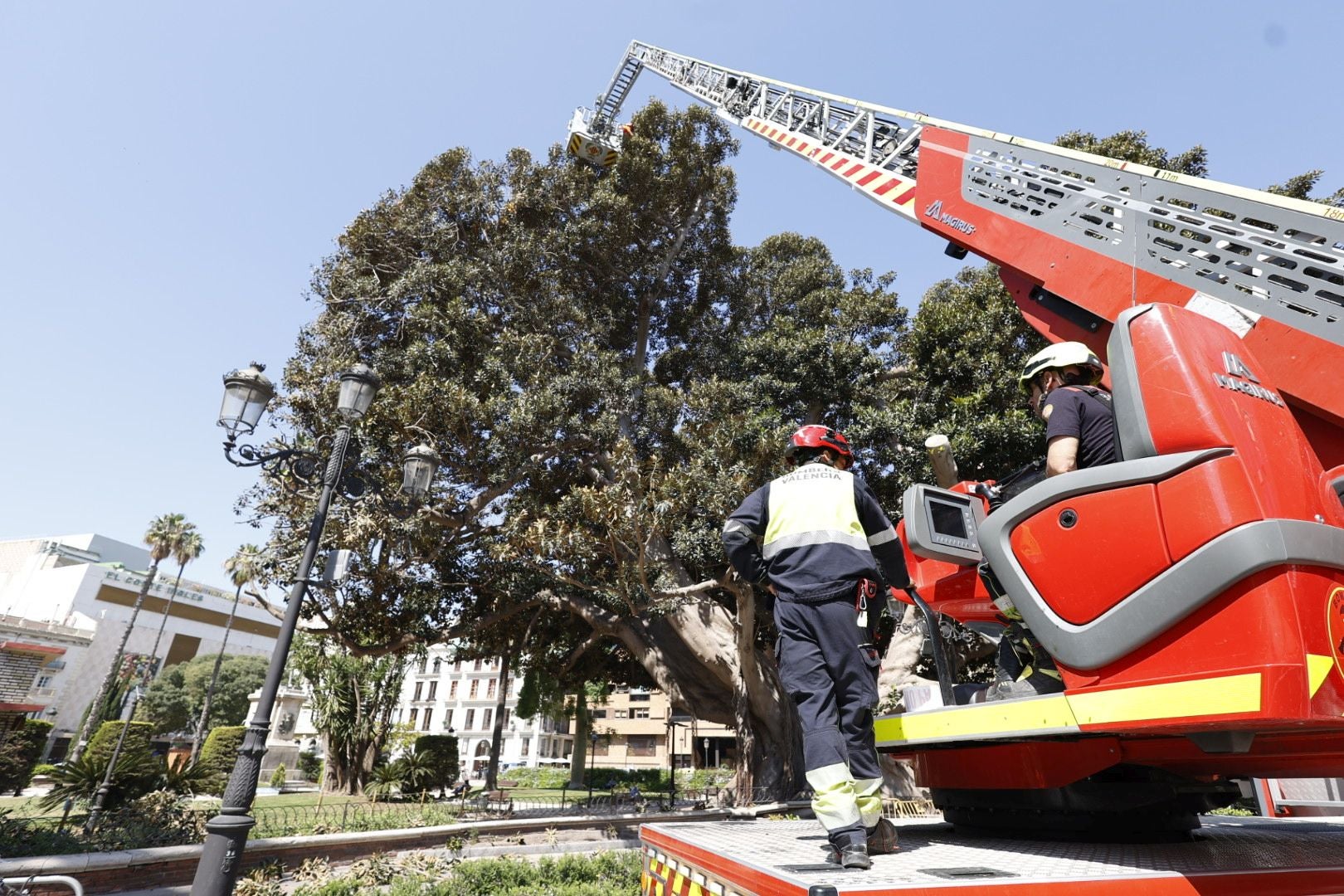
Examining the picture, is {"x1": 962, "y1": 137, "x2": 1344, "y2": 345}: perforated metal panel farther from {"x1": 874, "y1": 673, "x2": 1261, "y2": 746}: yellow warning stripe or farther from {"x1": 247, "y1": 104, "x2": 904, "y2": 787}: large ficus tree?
{"x1": 247, "y1": 104, "x2": 904, "y2": 787}: large ficus tree

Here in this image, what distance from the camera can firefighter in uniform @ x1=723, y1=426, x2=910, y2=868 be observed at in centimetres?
218

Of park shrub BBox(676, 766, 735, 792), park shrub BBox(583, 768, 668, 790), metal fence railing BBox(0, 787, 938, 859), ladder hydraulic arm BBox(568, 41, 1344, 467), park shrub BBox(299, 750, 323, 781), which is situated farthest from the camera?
park shrub BBox(583, 768, 668, 790)

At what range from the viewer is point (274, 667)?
6195mm

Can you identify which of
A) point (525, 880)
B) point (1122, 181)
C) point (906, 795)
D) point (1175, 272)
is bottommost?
point (525, 880)

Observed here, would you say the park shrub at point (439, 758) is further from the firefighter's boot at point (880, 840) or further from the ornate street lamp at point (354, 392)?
the firefighter's boot at point (880, 840)

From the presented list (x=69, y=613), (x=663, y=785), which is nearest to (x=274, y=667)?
(x=663, y=785)

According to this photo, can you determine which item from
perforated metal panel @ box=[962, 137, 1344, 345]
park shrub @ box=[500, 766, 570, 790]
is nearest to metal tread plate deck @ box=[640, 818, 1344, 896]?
perforated metal panel @ box=[962, 137, 1344, 345]

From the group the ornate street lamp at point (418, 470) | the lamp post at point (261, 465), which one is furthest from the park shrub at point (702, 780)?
the lamp post at point (261, 465)

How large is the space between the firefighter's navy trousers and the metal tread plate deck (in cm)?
18

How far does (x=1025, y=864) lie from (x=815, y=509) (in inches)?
51.1

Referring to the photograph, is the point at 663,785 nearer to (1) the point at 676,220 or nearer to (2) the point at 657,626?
(2) the point at 657,626

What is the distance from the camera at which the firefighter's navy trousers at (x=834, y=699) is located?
7.06 ft

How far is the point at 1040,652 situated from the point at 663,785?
131 ft

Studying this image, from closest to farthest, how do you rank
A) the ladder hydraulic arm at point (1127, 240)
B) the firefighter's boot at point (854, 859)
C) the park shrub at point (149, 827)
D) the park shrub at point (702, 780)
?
the firefighter's boot at point (854, 859) → the ladder hydraulic arm at point (1127, 240) → the park shrub at point (149, 827) → the park shrub at point (702, 780)
